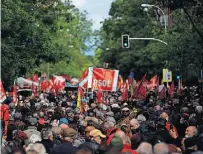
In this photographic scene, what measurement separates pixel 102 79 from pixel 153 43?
32.1 metres

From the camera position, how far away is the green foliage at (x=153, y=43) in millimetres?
35312

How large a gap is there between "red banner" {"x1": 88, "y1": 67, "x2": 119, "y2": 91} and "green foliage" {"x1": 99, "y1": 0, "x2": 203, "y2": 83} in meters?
3.68

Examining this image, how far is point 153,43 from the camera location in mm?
58688

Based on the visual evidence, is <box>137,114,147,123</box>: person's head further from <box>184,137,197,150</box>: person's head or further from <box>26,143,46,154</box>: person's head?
<box>26,143,46,154</box>: person's head

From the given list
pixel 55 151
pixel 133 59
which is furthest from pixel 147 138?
pixel 133 59

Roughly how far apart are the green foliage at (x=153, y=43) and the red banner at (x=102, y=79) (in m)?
3.68

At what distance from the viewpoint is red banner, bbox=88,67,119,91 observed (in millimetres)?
26734

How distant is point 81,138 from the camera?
1353cm

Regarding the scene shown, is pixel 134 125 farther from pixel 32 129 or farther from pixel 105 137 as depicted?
pixel 32 129

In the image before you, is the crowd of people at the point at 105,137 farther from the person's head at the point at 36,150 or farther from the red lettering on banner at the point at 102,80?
the red lettering on banner at the point at 102,80

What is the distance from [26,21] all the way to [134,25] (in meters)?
43.0

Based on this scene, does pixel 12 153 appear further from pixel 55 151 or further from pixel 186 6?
pixel 186 6

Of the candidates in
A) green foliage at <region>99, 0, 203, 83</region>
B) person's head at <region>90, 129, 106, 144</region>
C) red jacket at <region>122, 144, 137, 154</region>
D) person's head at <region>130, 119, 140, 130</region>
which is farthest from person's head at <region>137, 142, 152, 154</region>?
green foliage at <region>99, 0, 203, 83</region>

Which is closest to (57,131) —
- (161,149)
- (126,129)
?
(126,129)
